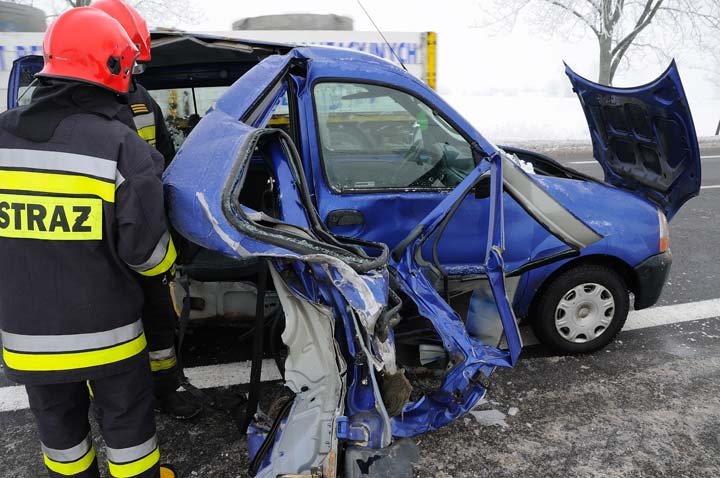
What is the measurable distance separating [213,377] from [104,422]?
121 cm

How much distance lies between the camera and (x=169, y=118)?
4.12m

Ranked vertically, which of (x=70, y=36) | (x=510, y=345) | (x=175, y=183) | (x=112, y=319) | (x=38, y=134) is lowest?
(x=510, y=345)

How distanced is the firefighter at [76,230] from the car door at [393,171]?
1040mm

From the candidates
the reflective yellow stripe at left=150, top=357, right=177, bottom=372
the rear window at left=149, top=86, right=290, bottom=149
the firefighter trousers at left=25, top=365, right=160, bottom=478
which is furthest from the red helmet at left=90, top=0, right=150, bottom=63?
the firefighter trousers at left=25, top=365, right=160, bottom=478

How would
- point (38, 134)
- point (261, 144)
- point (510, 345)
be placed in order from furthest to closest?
1. point (261, 144)
2. point (510, 345)
3. point (38, 134)

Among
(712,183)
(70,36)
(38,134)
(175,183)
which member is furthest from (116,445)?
(712,183)

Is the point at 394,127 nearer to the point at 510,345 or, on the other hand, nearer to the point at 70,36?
the point at 510,345

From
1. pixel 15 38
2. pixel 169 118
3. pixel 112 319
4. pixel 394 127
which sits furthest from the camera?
pixel 15 38

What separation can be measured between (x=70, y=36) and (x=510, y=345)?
2.04 meters

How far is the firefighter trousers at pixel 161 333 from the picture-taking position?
236 centimetres

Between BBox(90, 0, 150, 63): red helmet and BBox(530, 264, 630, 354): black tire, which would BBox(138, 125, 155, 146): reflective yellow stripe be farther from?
BBox(530, 264, 630, 354): black tire

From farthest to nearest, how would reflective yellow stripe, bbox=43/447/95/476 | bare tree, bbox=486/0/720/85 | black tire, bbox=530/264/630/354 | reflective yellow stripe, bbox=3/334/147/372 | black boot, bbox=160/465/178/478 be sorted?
1. bare tree, bbox=486/0/720/85
2. black tire, bbox=530/264/630/354
3. black boot, bbox=160/465/178/478
4. reflective yellow stripe, bbox=43/447/95/476
5. reflective yellow stripe, bbox=3/334/147/372

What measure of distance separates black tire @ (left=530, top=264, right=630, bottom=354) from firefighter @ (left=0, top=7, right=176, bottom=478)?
2.20 metres

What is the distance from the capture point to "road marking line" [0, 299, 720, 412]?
2.96m
